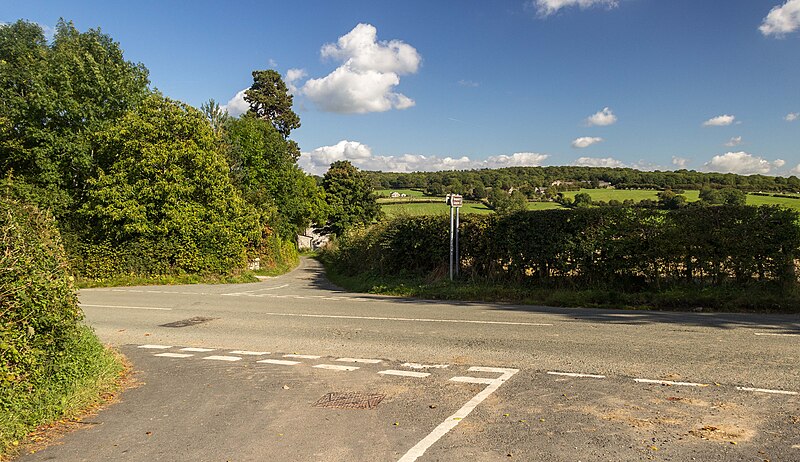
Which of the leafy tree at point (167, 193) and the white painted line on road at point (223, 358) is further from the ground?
the leafy tree at point (167, 193)

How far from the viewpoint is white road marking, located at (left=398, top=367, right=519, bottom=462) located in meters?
4.39

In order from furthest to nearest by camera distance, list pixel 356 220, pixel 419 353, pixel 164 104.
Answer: pixel 356 220
pixel 164 104
pixel 419 353

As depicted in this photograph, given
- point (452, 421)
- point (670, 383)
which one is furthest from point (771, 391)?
point (452, 421)

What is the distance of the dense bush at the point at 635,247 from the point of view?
43.1 feet

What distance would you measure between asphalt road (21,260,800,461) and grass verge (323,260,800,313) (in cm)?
128

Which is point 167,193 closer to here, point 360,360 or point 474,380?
point 360,360

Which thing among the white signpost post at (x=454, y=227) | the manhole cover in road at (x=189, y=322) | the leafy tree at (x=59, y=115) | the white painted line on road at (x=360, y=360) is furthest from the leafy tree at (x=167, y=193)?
the white painted line on road at (x=360, y=360)

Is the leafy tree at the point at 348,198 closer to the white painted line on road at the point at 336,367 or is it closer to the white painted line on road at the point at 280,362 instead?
the white painted line on road at the point at 280,362

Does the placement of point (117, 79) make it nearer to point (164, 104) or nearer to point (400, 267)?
point (164, 104)

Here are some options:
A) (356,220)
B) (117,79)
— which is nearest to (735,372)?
(117,79)

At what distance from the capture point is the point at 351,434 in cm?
488

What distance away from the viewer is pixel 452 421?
5109mm

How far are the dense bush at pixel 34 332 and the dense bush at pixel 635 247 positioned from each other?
39.8 ft

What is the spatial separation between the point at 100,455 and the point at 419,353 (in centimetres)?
458
